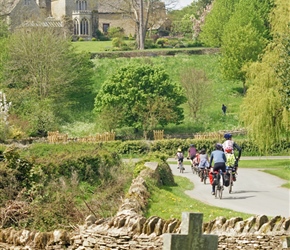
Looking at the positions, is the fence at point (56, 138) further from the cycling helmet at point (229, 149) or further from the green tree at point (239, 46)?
the cycling helmet at point (229, 149)

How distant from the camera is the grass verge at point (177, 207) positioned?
20.7m

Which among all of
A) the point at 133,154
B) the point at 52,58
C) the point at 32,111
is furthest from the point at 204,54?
the point at 133,154

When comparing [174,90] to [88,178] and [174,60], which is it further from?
[88,178]

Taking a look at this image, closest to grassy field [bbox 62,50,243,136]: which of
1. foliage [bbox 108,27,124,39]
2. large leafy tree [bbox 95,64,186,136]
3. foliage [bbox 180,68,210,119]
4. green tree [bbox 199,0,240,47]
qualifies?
foliage [bbox 180,68,210,119]

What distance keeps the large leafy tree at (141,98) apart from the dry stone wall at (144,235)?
185ft

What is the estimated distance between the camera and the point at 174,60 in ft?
315

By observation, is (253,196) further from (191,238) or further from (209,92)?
(209,92)

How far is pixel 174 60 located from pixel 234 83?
26.2 ft

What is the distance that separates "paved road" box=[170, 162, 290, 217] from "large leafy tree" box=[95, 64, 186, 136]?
36328 millimetres

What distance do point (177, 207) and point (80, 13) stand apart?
370 ft

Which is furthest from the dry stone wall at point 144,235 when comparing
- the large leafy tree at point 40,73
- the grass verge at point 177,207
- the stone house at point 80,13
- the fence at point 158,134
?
the stone house at point 80,13

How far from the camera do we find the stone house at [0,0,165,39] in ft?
412

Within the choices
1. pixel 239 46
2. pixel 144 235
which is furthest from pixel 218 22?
pixel 144 235

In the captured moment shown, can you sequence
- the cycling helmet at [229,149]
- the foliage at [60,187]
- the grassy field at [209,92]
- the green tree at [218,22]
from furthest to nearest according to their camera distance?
the green tree at [218,22] → the grassy field at [209,92] → the cycling helmet at [229,149] → the foliage at [60,187]
